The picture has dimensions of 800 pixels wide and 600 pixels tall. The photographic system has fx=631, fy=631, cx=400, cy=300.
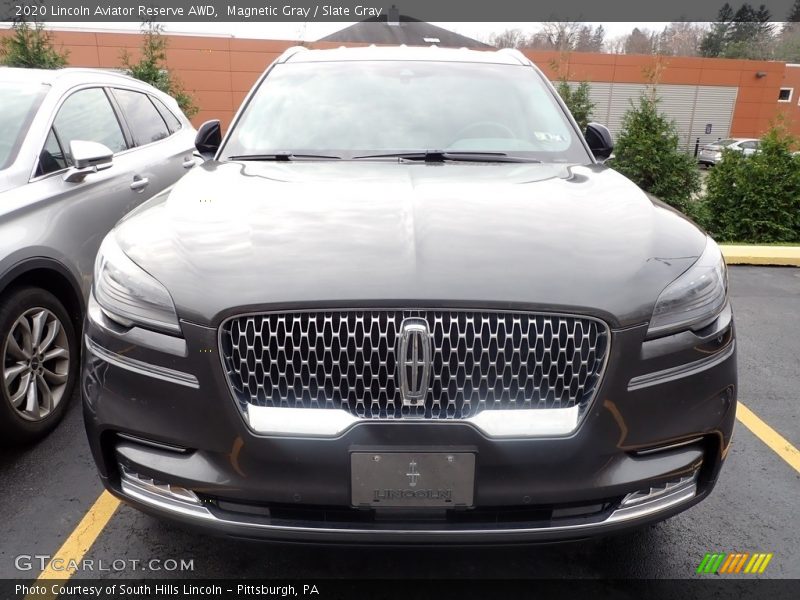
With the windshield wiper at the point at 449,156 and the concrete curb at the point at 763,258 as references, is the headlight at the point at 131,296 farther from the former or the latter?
the concrete curb at the point at 763,258

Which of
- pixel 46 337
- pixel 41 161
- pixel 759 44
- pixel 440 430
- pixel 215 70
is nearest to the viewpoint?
pixel 440 430

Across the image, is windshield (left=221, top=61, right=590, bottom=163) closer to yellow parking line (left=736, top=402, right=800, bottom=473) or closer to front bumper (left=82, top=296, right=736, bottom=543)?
front bumper (left=82, top=296, right=736, bottom=543)

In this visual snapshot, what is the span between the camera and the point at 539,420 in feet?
5.55

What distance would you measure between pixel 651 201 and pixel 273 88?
1.99 m

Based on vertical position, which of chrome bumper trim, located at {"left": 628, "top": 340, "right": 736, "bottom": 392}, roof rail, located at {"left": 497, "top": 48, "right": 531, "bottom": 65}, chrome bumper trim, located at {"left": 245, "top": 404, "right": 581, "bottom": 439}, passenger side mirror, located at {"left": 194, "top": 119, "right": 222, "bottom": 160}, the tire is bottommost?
the tire

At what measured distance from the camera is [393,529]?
1.73m

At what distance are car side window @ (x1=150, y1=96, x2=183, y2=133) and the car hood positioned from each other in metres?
3.06

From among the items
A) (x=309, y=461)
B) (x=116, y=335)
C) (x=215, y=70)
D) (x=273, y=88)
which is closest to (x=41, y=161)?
(x=273, y=88)

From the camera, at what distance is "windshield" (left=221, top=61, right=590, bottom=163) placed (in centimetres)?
295

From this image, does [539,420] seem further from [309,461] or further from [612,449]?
[309,461]

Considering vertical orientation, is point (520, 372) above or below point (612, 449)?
above

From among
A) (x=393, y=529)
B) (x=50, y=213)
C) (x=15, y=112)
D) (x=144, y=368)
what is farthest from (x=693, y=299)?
(x=15, y=112)

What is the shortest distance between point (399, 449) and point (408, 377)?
19 cm

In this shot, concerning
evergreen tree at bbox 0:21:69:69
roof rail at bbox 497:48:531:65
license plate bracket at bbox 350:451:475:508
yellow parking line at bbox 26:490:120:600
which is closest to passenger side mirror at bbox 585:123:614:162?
roof rail at bbox 497:48:531:65
